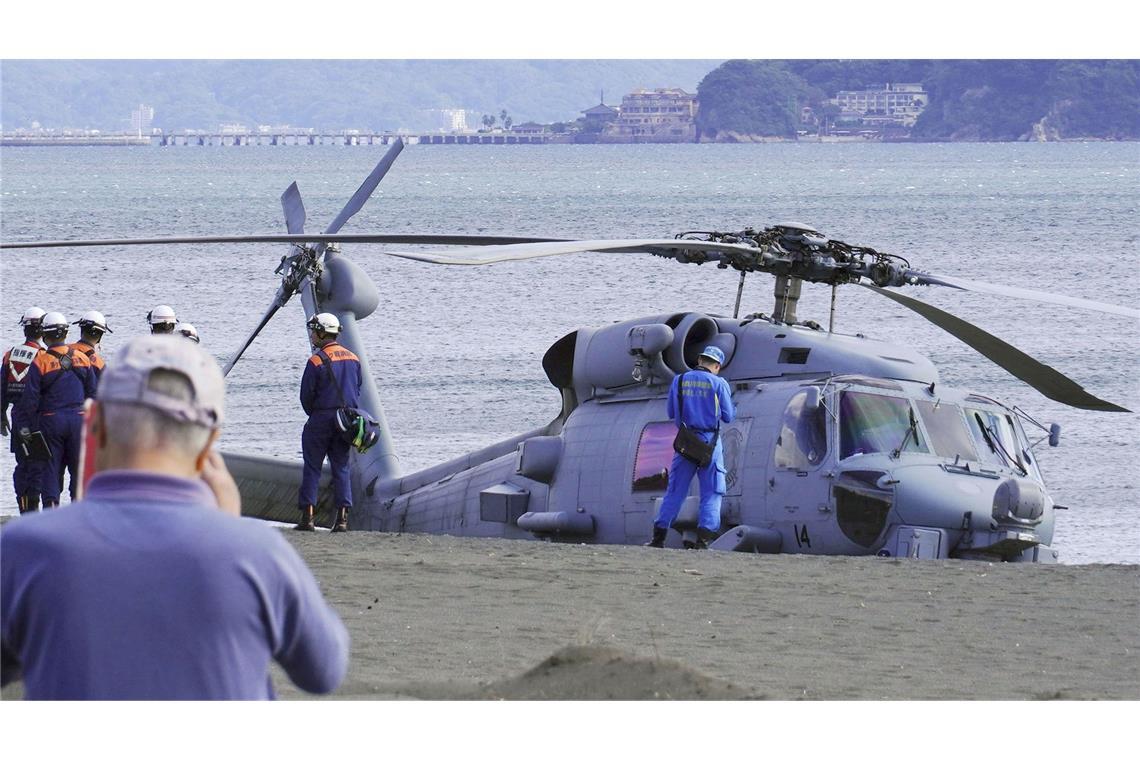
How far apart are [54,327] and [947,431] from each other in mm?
6586

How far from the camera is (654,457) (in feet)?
39.3

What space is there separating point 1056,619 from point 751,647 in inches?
78.3

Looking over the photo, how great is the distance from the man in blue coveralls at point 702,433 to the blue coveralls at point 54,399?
440 cm

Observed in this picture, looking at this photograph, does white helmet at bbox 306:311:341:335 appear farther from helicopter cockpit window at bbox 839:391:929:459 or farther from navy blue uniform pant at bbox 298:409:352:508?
helicopter cockpit window at bbox 839:391:929:459

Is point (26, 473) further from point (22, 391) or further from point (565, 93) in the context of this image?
point (565, 93)

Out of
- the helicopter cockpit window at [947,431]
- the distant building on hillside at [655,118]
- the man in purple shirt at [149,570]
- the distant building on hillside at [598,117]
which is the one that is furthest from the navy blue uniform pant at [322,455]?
the distant building on hillside at [598,117]

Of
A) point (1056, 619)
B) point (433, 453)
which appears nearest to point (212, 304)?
point (433, 453)

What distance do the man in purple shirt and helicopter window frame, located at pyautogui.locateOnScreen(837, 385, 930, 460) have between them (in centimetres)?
851

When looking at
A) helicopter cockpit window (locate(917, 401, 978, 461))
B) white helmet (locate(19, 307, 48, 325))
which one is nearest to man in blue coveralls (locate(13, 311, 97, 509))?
white helmet (locate(19, 307, 48, 325))

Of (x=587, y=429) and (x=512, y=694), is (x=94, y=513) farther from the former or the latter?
(x=587, y=429)

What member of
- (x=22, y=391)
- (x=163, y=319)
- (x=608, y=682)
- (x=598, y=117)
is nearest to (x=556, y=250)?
(x=608, y=682)

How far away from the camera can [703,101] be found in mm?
94688

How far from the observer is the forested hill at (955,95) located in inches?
2365

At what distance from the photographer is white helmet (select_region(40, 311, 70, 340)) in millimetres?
12969
